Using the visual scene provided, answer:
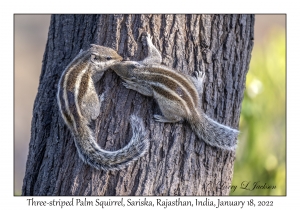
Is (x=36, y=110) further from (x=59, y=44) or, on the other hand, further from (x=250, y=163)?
(x=250, y=163)

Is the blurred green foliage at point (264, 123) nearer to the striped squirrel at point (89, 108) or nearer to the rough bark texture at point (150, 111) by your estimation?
the rough bark texture at point (150, 111)

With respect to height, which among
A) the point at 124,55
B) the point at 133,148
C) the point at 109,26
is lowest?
the point at 133,148

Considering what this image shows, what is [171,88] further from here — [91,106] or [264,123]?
[264,123]

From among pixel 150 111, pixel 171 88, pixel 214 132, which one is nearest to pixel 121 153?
pixel 150 111

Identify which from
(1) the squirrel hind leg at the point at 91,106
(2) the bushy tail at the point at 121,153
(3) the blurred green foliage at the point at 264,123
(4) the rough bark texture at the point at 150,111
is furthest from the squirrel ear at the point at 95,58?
(3) the blurred green foliage at the point at 264,123

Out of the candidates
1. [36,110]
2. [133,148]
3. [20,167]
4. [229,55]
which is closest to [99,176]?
[133,148]

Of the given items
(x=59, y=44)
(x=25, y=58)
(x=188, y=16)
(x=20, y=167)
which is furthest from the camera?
(x=25, y=58)

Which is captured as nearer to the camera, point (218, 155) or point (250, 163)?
point (218, 155)

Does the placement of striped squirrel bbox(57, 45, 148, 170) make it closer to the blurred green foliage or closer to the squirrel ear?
the squirrel ear
